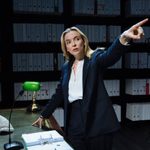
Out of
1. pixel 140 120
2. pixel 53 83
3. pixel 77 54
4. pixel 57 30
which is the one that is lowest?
pixel 140 120

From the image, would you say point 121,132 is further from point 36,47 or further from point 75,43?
point 75,43

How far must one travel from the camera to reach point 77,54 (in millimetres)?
1692

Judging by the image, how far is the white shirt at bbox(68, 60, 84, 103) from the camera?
5.44ft

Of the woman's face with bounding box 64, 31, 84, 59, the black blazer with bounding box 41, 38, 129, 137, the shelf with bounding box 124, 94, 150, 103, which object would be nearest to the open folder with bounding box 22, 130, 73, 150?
the black blazer with bounding box 41, 38, 129, 137

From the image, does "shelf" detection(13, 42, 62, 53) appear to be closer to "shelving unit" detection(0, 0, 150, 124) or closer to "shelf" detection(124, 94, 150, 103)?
"shelving unit" detection(0, 0, 150, 124)

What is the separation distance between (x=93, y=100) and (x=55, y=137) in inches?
16.4

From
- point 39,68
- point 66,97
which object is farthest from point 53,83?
point 66,97

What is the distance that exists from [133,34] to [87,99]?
485 mm

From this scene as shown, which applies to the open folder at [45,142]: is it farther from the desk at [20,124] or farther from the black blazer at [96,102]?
the black blazer at [96,102]

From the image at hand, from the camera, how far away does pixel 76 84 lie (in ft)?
5.51

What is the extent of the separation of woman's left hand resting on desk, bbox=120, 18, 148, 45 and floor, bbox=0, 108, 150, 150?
73cm

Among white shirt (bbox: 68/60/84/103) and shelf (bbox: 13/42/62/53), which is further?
shelf (bbox: 13/42/62/53)

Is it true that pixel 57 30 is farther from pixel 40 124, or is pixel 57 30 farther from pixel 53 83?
pixel 40 124

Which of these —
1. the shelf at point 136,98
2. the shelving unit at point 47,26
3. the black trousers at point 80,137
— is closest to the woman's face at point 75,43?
the black trousers at point 80,137
